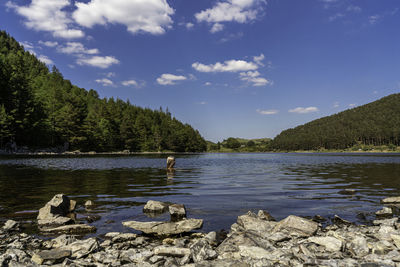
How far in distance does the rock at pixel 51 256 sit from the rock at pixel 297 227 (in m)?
8.29

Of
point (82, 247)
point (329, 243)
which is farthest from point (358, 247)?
point (82, 247)

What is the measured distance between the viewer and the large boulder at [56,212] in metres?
12.8

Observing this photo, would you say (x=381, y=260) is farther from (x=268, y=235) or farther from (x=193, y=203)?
(x=193, y=203)

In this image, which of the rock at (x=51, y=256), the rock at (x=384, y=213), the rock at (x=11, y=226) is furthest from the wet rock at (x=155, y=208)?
the rock at (x=384, y=213)

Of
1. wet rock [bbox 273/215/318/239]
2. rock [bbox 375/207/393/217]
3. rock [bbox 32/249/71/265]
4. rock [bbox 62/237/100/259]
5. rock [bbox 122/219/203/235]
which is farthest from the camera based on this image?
rock [bbox 375/207/393/217]

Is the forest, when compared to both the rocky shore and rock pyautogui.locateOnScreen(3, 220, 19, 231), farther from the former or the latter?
the rocky shore

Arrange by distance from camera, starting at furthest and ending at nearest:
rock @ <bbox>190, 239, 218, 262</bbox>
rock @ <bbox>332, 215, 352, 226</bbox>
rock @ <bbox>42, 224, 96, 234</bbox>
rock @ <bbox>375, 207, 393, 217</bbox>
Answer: rock @ <bbox>375, 207, 393, 217</bbox>
rock @ <bbox>332, 215, 352, 226</bbox>
rock @ <bbox>42, 224, 96, 234</bbox>
rock @ <bbox>190, 239, 218, 262</bbox>

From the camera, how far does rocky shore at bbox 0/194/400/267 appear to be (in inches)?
321

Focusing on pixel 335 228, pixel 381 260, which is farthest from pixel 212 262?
pixel 335 228

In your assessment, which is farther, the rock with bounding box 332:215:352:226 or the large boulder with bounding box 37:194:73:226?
the rock with bounding box 332:215:352:226

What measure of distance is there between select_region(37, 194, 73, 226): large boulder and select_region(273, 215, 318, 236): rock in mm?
10511

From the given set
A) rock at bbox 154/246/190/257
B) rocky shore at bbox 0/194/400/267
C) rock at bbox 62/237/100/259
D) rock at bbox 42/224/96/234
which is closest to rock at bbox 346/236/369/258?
rocky shore at bbox 0/194/400/267

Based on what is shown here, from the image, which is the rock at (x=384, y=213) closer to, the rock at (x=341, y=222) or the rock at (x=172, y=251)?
the rock at (x=341, y=222)

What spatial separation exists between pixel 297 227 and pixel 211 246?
4.01 meters
